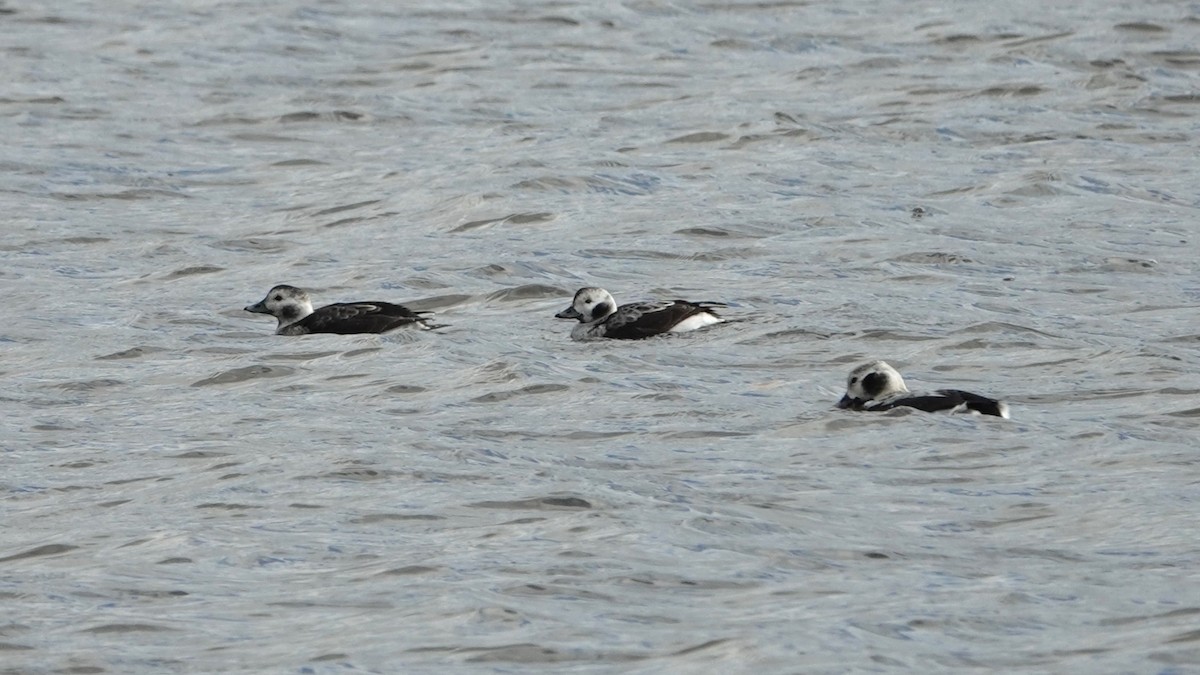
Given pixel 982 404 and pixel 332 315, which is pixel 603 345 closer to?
pixel 332 315

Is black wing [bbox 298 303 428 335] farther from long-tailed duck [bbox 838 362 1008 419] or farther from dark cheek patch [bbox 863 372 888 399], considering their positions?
dark cheek patch [bbox 863 372 888 399]

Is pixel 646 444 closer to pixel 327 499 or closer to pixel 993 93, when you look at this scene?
pixel 327 499

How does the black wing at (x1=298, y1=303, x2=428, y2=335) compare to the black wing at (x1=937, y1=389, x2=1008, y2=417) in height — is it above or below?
below

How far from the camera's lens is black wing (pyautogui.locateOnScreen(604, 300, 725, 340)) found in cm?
1416

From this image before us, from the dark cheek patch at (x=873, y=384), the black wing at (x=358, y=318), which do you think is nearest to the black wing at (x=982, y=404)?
the dark cheek patch at (x=873, y=384)

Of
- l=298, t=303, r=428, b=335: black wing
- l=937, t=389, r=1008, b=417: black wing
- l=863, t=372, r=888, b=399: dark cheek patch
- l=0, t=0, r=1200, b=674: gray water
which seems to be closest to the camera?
l=0, t=0, r=1200, b=674: gray water

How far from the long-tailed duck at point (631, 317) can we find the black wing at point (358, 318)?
103 centimetres

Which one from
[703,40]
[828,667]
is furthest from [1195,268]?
[703,40]

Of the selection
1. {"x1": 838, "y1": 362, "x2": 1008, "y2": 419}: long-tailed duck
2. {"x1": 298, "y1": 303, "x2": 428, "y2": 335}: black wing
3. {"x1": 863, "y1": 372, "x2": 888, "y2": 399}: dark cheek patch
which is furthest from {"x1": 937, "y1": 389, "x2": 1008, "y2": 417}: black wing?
{"x1": 298, "y1": 303, "x2": 428, "y2": 335}: black wing

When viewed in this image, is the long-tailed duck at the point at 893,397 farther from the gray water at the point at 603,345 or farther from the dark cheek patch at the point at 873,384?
the gray water at the point at 603,345

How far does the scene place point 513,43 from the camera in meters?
26.2

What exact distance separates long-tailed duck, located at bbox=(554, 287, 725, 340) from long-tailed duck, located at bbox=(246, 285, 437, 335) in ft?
3.25

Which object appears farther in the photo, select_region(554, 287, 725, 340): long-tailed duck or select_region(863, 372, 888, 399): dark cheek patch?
select_region(554, 287, 725, 340): long-tailed duck

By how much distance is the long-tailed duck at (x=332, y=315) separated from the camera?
47.7ft
